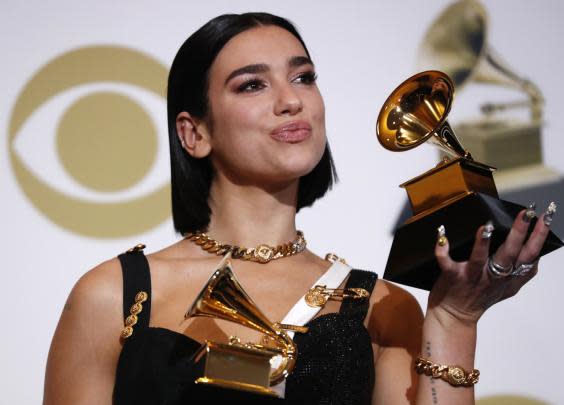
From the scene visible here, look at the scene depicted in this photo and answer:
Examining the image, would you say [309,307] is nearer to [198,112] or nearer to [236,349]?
[236,349]

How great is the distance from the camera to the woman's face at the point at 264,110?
6.30 feet

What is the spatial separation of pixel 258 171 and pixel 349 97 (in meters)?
0.91

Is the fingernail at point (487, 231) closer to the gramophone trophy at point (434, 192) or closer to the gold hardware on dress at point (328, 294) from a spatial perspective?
the gramophone trophy at point (434, 192)

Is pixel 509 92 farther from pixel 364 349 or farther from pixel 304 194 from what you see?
pixel 364 349

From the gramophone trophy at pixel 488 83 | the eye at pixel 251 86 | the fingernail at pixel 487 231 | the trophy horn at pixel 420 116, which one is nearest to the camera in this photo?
the fingernail at pixel 487 231

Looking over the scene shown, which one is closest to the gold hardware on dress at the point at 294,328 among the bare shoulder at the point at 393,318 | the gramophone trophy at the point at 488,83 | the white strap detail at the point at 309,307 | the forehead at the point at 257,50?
the white strap detail at the point at 309,307

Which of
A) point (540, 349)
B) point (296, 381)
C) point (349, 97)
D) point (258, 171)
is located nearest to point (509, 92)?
point (349, 97)

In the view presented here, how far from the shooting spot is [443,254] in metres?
1.57

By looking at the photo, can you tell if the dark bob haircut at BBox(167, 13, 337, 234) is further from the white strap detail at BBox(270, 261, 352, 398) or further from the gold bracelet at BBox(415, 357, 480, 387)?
the gold bracelet at BBox(415, 357, 480, 387)

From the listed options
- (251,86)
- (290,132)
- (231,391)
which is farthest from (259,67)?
(231,391)

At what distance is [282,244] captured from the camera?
80.8 inches

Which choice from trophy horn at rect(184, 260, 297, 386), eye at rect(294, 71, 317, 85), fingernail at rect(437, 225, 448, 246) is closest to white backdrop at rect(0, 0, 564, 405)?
eye at rect(294, 71, 317, 85)

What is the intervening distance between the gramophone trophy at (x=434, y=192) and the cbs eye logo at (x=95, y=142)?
96 centimetres

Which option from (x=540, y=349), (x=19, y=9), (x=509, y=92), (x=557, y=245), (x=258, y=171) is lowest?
(x=540, y=349)
